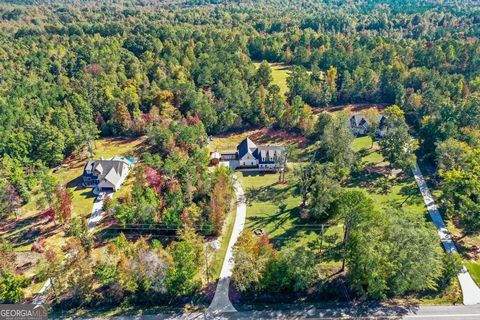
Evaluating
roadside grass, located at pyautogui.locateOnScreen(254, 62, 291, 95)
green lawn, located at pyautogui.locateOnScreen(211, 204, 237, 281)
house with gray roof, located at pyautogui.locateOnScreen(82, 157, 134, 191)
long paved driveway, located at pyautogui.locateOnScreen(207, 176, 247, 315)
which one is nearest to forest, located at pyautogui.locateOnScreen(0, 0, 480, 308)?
green lawn, located at pyautogui.locateOnScreen(211, 204, 237, 281)

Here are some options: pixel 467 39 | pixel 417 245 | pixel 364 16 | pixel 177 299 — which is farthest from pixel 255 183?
pixel 364 16

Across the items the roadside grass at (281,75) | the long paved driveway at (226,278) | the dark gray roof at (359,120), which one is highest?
the roadside grass at (281,75)

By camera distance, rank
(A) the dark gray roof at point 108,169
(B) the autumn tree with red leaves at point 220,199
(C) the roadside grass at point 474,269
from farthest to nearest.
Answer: (A) the dark gray roof at point 108,169 < (B) the autumn tree with red leaves at point 220,199 < (C) the roadside grass at point 474,269

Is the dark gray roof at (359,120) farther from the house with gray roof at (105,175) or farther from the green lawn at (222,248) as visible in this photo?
the house with gray roof at (105,175)

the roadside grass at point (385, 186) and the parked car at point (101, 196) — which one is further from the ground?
the parked car at point (101, 196)

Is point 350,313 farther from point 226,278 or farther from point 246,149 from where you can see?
point 246,149

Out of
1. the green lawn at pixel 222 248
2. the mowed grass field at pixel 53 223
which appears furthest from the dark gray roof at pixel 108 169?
the green lawn at pixel 222 248

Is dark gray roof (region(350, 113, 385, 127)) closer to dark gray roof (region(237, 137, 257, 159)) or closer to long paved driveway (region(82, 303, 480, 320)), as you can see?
dark gray roof (region(237, 137, 257, 159))
